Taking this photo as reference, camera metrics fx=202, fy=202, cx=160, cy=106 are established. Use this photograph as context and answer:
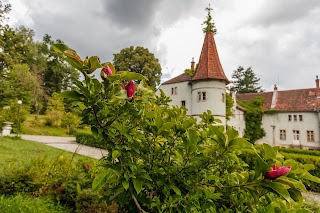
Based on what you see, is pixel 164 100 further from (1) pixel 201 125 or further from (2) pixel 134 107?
(2) pixel 134 107

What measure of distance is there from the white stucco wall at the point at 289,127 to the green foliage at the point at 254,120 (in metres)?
0.84

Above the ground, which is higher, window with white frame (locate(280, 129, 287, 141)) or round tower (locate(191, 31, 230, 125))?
round tower (locate(191, 31, 230, 125))

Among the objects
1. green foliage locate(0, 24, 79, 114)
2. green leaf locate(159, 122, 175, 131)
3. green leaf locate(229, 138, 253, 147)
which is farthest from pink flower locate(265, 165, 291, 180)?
green foliage locate(0, 24, 79, 114)

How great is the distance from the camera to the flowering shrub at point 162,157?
981mm

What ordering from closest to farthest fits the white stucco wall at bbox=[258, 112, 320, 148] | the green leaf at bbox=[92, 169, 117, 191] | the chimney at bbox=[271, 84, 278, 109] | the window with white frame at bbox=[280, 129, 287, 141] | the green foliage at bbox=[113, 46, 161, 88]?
1. the green leaf at bbox=[92, 169, 117, 191]
2. the white stucco wall at bbox=[258, 112, 320, 148]
3. the window with white frame at bbox=[280, 129, 287, 141]
4. the chimney at bbox=[271, 84, 278, 109]
5. the green foliage at bbox=[113, 46, 161, 88]

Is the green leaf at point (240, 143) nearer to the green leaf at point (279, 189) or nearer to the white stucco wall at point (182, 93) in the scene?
the green leaf at point (279, 189)

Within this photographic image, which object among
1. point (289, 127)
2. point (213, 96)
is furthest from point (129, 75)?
point (289, 127)

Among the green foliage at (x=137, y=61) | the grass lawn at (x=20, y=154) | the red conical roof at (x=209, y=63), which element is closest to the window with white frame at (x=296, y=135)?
the red conical roof at (x=209, y=63)

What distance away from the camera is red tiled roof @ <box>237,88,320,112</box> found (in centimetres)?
2524

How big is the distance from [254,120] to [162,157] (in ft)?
92.7

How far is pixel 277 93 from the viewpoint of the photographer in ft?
94.7

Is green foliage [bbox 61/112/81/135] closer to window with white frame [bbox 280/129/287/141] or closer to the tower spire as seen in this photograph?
the tower spire

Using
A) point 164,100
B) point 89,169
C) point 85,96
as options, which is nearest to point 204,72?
point 89,169

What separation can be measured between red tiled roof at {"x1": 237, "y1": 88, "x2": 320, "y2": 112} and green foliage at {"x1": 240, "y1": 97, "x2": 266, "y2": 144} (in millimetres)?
1551
